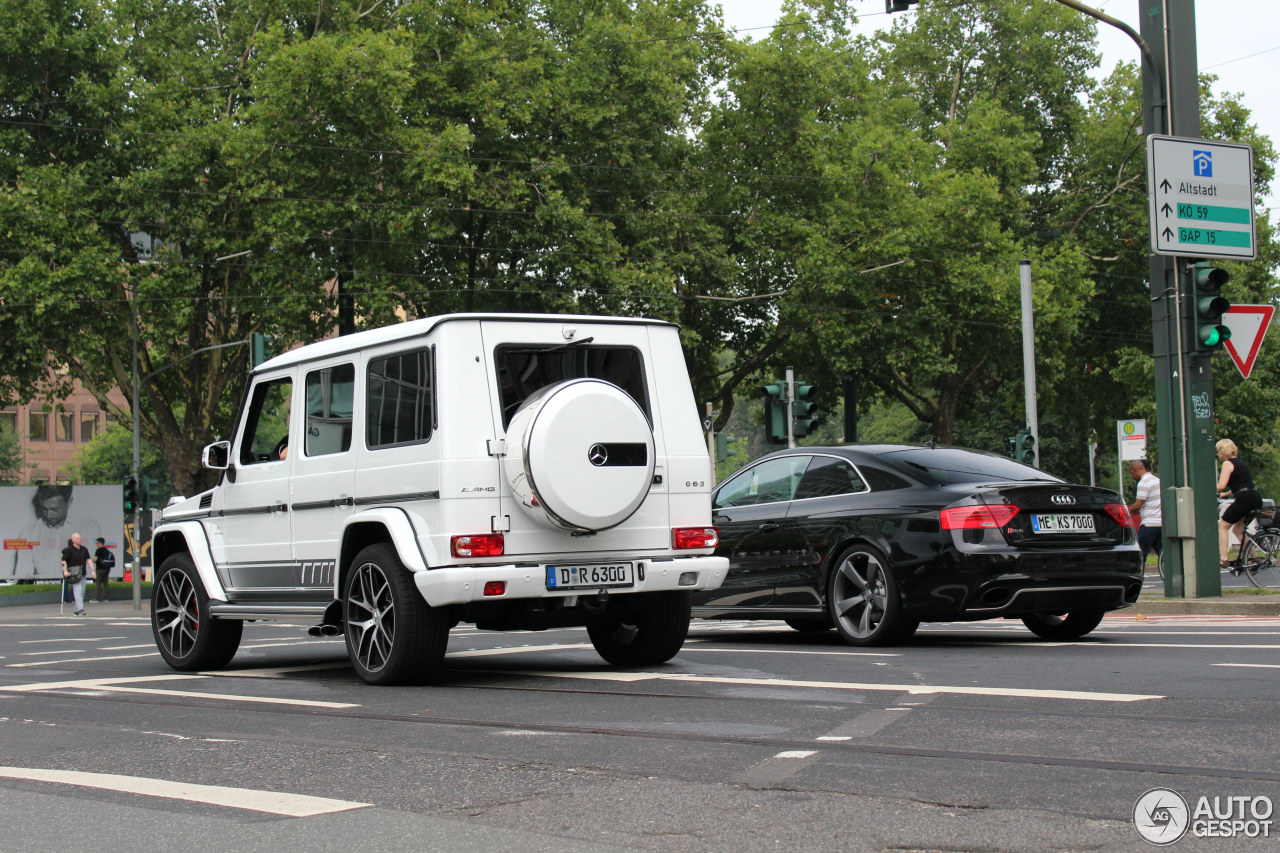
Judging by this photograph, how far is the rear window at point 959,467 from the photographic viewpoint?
10.6 meters

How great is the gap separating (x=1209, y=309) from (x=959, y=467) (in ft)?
18.2

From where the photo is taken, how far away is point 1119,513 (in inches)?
418

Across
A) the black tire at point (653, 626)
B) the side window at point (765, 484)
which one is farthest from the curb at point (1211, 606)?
the black tire at point (653, 626)

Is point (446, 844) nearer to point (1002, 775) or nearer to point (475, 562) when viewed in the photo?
point (1002, 775)

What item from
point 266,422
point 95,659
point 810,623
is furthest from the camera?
point 95,659

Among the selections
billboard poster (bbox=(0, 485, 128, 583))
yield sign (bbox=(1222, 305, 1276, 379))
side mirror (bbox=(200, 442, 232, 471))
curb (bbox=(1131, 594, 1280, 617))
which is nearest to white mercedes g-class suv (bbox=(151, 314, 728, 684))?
side mirror (bbox=(200, 442, 232, 471))

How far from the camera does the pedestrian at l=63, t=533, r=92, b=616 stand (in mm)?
32344

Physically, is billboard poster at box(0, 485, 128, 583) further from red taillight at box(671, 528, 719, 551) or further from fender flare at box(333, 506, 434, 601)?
red taillight at box(671, 528, 719, 551)

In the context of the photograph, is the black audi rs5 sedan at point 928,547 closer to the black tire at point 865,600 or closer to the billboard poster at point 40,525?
the black tire at point 865,600

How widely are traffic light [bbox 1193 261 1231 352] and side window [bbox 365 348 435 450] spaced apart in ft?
30.1

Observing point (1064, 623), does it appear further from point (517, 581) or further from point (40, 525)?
point (40, 525)

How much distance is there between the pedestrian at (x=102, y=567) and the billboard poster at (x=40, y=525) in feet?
3.89

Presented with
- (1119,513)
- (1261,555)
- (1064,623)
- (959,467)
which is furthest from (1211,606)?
(1261,555)

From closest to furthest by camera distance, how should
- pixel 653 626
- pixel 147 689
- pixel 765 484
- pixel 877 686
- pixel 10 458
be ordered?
pixel 877 686 → pixel 147 689 → pixel 653 626 → pixel 765 484 → pixel 10 458
